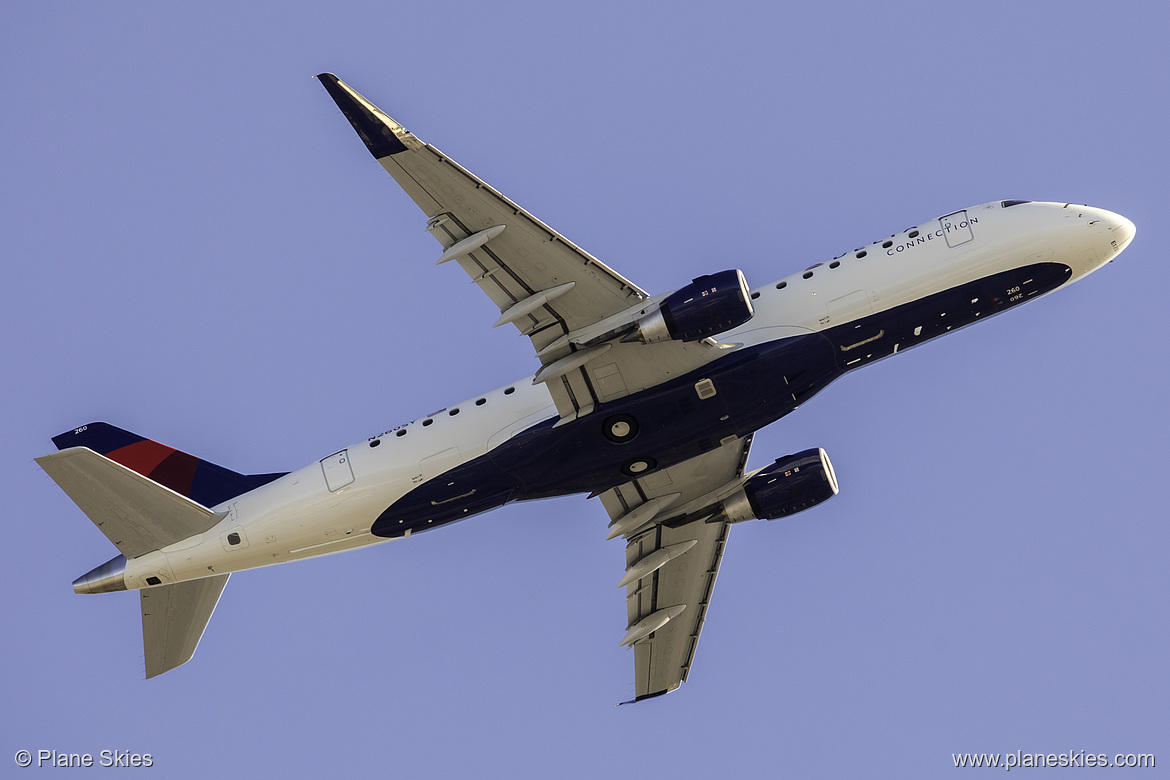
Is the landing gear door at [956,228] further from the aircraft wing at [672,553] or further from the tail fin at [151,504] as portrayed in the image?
Answer: the tail fin at [151,504]

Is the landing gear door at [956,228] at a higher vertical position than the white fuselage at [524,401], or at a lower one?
higher

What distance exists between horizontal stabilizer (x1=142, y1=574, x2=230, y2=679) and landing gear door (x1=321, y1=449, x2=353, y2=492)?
19.1ft

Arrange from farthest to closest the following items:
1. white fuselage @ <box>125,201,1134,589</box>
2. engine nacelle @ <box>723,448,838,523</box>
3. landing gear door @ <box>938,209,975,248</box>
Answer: engine nacelle @ <box>723,448,838,523</box>, landing gear door @ <box>938,209,975,248</box>, white fuselage @ <box>125,201,1134,589</box>

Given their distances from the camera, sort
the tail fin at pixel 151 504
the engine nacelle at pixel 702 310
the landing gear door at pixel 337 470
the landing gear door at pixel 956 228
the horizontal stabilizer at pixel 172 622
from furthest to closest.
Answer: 1. the horizontal stabilizer at pixel 172 622
2. the landing gear door at pixel 337 470
3. the tail fin at pixel 151 504
4. the landing gear door at pixel 956 228
5. the engine nacelle at pixel 702 310

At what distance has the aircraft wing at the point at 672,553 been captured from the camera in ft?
137

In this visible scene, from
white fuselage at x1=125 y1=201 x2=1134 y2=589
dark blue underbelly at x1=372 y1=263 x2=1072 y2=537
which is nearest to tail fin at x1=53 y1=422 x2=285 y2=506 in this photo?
white fuselage at x1=125 y1=201 x2=1134 y2=589

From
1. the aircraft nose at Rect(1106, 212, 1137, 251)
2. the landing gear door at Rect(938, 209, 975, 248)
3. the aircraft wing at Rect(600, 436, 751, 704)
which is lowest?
the aircraft wing at Rect(600, 436, 751, 704)

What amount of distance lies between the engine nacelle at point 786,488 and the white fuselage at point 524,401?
565 centimetres

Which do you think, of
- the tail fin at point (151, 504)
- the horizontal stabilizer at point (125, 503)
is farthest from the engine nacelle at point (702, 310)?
the horizontal stabilizer at point (125, 503)

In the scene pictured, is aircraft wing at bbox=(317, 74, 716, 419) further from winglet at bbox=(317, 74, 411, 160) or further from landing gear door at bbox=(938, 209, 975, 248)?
landing gear door at bbox=(938, 209, 975, 248)

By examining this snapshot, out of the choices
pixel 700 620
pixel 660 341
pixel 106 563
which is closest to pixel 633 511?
pixel 700 620

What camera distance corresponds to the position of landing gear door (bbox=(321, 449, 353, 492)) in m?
37.2

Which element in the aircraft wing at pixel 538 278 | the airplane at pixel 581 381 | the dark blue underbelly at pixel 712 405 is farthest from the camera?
the dark blue underbelly at pixel 712 405

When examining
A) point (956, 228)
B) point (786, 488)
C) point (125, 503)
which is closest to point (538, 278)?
point (786, 488)
